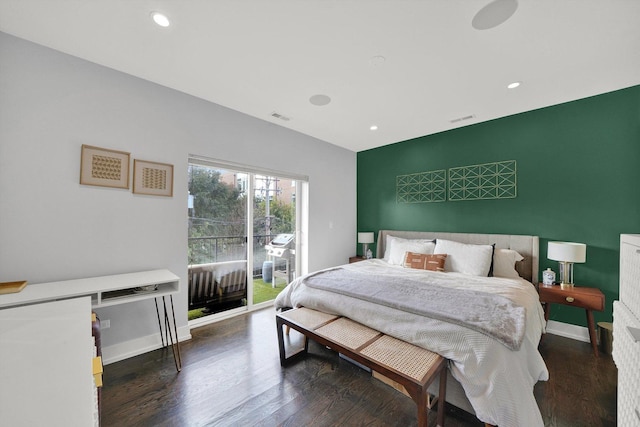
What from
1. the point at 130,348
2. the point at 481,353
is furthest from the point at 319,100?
the point at 130,348

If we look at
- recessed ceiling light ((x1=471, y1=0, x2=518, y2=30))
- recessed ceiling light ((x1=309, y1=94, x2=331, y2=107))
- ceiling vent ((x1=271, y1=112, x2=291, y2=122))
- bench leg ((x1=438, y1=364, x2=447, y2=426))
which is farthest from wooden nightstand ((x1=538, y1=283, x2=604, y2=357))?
ceiling vent ((x1=271, y1=112, x2=291, y2=122))

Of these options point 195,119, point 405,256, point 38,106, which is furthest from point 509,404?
point 38,106

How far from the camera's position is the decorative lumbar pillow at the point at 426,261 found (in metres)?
3.14

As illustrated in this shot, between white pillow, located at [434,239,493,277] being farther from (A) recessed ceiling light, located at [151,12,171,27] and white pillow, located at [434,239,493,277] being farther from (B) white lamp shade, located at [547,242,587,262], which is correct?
(A) recessed ceiling light, located at [151,12,171,27]

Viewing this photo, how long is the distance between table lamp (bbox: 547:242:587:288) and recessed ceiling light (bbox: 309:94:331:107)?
2803 mm

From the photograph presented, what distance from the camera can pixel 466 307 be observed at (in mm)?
1865

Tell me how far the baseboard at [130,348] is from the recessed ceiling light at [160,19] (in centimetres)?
262

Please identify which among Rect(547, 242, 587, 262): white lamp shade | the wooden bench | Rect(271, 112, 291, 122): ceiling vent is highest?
Rect(271, 112, 291, 122): ceiling vent

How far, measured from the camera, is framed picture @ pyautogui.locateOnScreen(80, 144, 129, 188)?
2.15 m

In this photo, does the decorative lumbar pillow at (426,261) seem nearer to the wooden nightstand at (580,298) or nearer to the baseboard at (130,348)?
the wooden nightstand at (580,298)

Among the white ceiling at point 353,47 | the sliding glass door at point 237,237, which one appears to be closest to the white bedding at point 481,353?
the sliding glass door at point 237,237

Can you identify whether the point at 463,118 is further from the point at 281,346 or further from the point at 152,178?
the point at 152,178

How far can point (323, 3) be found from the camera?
1562 millimetres

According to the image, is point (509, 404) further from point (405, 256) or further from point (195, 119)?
point (195, 119)
